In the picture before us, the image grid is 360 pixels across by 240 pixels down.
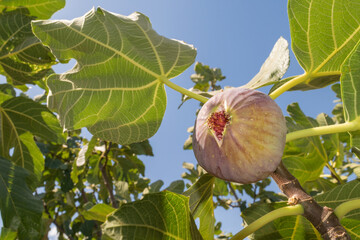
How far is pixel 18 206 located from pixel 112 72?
0.90 m

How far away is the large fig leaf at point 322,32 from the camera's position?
2.97 feet

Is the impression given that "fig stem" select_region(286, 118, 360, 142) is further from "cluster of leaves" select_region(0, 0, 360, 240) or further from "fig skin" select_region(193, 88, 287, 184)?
"fig skin" select_region(193, 88, 287, 184)

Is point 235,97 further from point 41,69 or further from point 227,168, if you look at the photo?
point 41,69

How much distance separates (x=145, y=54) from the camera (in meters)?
1.10

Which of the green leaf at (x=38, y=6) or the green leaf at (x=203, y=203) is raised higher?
the green leaf at (x=38, y=6)

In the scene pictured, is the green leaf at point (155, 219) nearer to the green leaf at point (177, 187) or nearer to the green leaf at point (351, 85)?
the green leaf at point (351, 85)

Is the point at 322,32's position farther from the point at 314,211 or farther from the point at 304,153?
the point at 304,153

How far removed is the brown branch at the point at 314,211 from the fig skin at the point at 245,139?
0.61 feet

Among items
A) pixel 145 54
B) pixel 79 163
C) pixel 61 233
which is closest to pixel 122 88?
pixel 145 54

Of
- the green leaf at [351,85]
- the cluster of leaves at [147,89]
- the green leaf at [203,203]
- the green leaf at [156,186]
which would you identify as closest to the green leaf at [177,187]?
→ the green leaf at [156,186]

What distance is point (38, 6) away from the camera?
2057 millimetres

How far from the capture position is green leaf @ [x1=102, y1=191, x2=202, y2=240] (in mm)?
876

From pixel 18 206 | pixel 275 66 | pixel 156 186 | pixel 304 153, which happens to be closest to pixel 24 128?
pixel 18 206

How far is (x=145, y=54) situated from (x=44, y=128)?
137 cm
